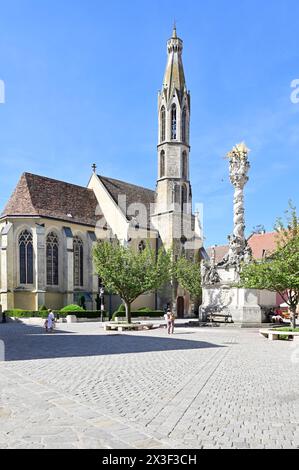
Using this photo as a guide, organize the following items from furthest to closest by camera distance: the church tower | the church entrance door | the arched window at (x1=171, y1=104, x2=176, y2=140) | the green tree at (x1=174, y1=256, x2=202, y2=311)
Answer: the arched window at (x1=171, y1=104, x2=176, y2=140) → the church tower → the church entrance door → the green tree at (x1=174, y1=256, x2=202, y2=311)

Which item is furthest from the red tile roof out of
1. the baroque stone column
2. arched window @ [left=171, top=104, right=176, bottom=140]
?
the baroque stone column

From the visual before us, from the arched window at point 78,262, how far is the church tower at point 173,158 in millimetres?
10648

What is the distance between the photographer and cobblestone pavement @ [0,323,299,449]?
214 inches

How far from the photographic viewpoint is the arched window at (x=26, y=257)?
41.6 metres

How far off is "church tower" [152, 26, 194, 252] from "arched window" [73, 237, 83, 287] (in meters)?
10.6

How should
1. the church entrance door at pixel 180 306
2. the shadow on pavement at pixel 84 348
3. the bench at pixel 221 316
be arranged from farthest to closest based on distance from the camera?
the church entrance door at pixel 180 306 → the bench at pixel 221 316 → the shadow on pavement at pixel 84 348

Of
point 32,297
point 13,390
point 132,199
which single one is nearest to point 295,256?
point 13,390

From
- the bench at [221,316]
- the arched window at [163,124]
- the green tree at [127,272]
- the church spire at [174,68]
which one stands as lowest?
the bench at [221,316]

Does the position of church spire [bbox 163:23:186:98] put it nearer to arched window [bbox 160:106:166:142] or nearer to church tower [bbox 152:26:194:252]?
church tower [bbox 152:26:194:252]

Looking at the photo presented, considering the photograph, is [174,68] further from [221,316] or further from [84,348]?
[84,348]

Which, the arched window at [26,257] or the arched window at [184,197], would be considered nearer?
the arched window at [26,257]

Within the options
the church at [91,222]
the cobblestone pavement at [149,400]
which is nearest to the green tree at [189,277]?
the church at [91,222]

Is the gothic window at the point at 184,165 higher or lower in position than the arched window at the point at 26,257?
higher

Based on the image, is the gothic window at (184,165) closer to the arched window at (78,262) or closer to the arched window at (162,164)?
the arched window at (162,164)
